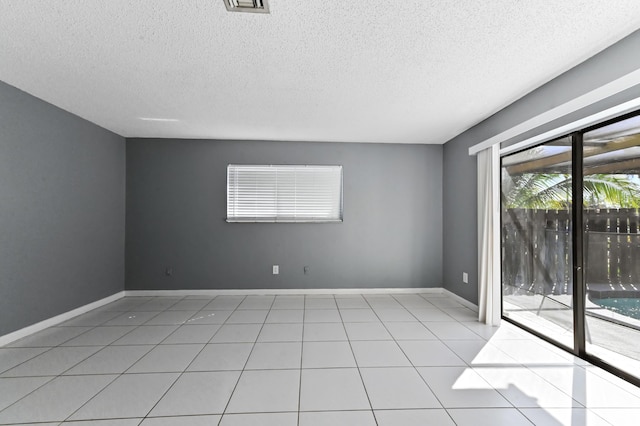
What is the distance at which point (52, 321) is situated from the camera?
3178 mm

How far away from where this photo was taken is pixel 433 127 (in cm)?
391

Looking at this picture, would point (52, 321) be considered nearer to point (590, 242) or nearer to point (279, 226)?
point (279, 226)

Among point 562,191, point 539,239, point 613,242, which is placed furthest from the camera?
point 539,239

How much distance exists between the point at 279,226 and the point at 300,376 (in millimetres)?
2664

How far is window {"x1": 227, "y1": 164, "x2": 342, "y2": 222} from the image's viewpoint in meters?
4.55

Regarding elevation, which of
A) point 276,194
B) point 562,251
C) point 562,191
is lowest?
point 562,251

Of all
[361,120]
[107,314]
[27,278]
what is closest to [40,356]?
[27,278]

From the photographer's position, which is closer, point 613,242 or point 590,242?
point 613,242

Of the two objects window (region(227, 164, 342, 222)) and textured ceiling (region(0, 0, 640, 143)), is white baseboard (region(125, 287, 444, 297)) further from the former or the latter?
textured ceiling (region(0, 0, 640, 143))

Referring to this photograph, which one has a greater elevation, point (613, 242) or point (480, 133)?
point (480, 133)

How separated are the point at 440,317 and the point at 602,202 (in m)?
1.98

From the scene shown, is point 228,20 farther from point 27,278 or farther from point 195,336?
point 27,278

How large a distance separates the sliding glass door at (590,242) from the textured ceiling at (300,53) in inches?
30.1

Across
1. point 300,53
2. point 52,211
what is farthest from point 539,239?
point 52,211
